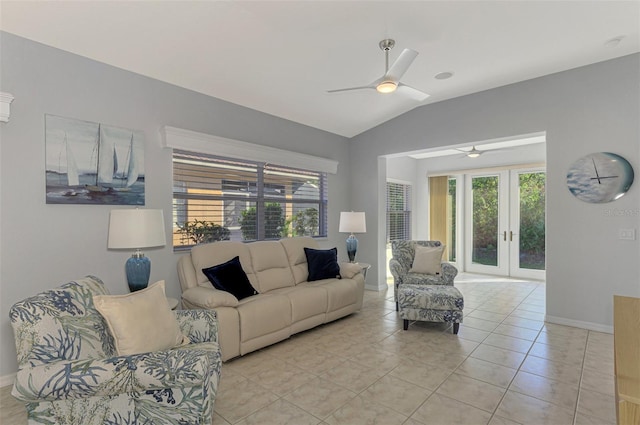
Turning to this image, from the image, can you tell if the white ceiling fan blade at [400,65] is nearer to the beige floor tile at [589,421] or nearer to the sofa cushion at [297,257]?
the sofa cushion at [297,257]

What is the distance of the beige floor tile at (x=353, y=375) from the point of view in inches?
99.7

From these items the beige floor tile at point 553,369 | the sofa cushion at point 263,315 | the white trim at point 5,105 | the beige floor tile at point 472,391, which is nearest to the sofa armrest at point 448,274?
the beige floor tile at point 553,369

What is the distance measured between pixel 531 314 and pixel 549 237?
3.52ft

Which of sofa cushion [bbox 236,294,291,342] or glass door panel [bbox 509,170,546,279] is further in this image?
glass door panel [bbox 509,170,546,279]

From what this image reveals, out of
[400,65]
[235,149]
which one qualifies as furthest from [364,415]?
[235,149]

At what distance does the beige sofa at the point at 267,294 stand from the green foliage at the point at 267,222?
0.39 metres

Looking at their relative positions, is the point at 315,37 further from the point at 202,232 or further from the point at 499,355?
the point at 499,355

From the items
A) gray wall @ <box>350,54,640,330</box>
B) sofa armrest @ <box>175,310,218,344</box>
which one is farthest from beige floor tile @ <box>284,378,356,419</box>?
gray wall @ <box>350,54,640,330</box>

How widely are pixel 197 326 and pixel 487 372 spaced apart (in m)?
2.43

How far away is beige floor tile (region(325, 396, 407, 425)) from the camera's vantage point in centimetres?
209

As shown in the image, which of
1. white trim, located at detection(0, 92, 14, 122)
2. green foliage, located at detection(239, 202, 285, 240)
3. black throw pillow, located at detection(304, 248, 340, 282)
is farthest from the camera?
green foliage, located at detection(239, 202, 285, 240)

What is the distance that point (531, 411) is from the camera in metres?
2.19

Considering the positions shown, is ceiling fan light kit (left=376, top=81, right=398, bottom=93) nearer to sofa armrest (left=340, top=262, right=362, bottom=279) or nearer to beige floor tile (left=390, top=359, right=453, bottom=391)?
sofa armrest (left=340, top=262, right=362, bottom=279)

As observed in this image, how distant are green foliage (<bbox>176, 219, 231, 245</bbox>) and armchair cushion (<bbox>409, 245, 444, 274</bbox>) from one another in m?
2.67
